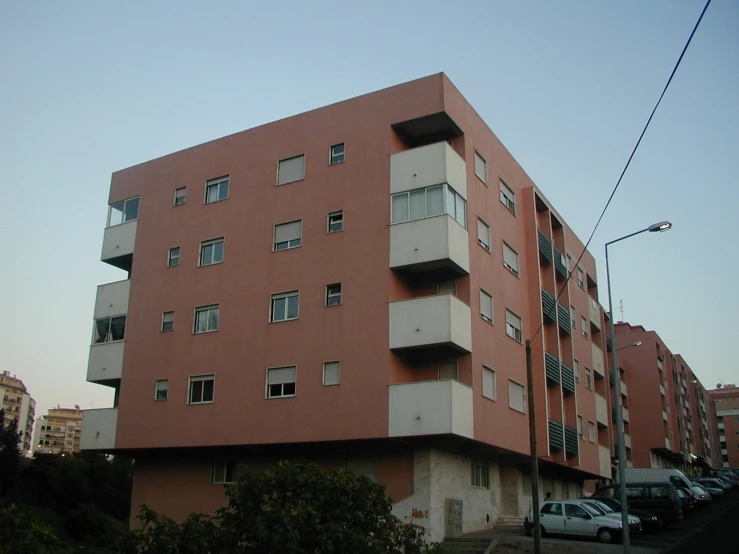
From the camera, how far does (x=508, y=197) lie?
38.0 meters

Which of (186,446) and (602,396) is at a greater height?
(602,396)

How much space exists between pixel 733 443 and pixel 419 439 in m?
151

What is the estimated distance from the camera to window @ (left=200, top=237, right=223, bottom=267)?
35.2 meters

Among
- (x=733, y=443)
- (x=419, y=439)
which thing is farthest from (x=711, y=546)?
(x=733, y=443)

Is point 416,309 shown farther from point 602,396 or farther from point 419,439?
point 602,396

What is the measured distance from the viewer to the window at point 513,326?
34.8 metres

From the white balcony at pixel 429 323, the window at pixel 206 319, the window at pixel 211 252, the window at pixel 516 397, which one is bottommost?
the window at pixel 516 397

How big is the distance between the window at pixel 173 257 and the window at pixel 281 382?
26.6ft

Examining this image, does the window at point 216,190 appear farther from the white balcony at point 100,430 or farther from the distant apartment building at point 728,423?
the distant apartment building at point 728,423

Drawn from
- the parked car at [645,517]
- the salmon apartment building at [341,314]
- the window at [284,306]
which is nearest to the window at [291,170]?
the salmon apartment building at [341,314]

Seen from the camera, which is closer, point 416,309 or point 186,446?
point 416,309

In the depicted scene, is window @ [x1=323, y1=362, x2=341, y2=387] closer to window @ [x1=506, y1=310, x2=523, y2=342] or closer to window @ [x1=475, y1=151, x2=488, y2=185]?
window @ [x1=506, y1=310, x2=523, y2=342]

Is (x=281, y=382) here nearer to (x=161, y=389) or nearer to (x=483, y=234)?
(x=161, y=389)

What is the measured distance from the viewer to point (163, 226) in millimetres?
37375
